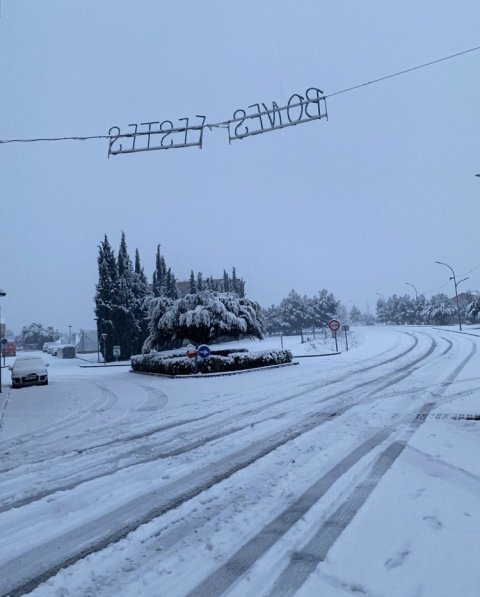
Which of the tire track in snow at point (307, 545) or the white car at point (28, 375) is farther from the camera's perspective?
the white car at point (28, 375)

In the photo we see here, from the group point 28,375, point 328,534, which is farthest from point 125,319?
point 328,534

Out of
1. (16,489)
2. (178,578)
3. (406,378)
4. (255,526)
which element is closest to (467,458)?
(255,526)

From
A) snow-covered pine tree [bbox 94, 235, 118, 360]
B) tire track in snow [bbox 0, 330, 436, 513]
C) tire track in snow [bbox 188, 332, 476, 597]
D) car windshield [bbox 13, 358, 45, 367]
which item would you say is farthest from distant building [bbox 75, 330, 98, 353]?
tire track in snow [bbox 188, 332, 476, 597]

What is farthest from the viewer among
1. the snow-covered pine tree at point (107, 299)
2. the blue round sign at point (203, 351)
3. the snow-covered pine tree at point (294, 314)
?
the snow-covered pine tree at point (294, 314)

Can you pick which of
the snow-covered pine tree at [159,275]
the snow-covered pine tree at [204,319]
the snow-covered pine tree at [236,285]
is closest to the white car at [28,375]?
the snow-covered pine tree at [204,319]

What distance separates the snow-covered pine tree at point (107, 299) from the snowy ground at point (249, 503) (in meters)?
35.3

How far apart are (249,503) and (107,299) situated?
42091mm

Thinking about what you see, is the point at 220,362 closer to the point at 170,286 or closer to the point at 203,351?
the point at 203,351

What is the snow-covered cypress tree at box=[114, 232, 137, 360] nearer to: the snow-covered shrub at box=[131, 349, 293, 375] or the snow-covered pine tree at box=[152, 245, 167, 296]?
the snow-covered pine tree at box=[152, 245, 167, 296]

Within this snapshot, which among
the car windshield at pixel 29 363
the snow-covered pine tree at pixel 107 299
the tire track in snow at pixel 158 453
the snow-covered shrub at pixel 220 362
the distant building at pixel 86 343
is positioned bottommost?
the tire track in snow at pixel 158 453

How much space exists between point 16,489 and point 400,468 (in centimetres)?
463

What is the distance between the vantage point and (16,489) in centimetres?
540

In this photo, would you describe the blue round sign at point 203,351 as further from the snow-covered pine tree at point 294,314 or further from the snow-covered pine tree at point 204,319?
the snow-covered pine tree at point 294,314

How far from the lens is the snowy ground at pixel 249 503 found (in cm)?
325
